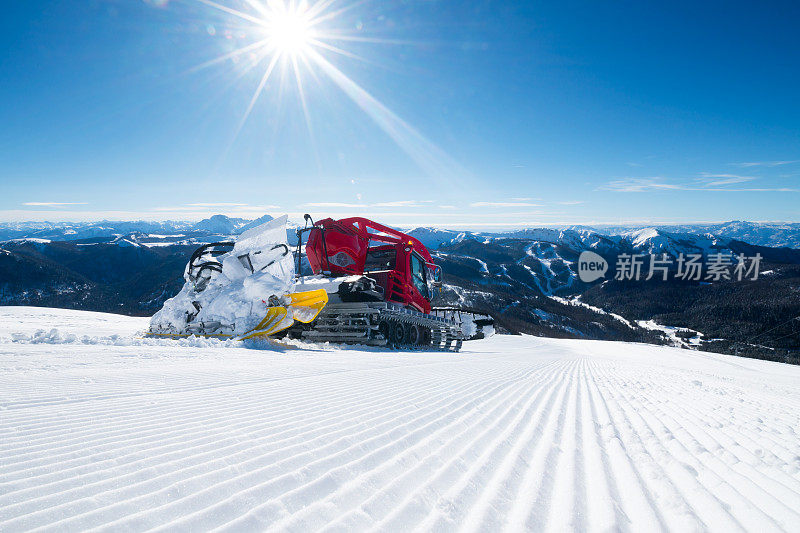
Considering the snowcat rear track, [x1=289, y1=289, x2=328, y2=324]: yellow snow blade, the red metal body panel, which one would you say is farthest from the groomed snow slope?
the red metal body panel

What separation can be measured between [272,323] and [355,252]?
5.23 m

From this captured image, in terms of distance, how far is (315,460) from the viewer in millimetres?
2572

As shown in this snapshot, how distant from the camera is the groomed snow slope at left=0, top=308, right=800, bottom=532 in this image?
191cm

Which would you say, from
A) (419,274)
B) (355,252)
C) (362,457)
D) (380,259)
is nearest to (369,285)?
(355,252)

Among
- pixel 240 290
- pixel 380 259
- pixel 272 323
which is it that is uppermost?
pixel 380 259

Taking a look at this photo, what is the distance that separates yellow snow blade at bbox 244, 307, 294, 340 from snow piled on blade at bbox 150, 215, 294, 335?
14 centimetres

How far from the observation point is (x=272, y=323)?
1085 centimetres

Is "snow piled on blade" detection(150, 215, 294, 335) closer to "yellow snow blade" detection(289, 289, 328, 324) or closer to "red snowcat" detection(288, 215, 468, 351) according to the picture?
"yellow snow blade" detection(289, 289, 328, 324)

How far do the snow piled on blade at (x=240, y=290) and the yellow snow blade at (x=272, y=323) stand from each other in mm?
144

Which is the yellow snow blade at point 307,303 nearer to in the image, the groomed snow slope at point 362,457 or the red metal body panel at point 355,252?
the red metal body panel at point 355,252

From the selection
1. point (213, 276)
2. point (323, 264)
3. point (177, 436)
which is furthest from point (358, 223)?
point (177, 436)

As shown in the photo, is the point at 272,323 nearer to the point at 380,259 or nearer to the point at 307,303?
the point at 307,303

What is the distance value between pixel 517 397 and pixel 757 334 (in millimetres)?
175256

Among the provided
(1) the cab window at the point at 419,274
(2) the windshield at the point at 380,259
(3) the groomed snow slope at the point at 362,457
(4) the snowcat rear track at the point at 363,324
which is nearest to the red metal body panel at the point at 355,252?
(2) the windshield at the point at 380,259
